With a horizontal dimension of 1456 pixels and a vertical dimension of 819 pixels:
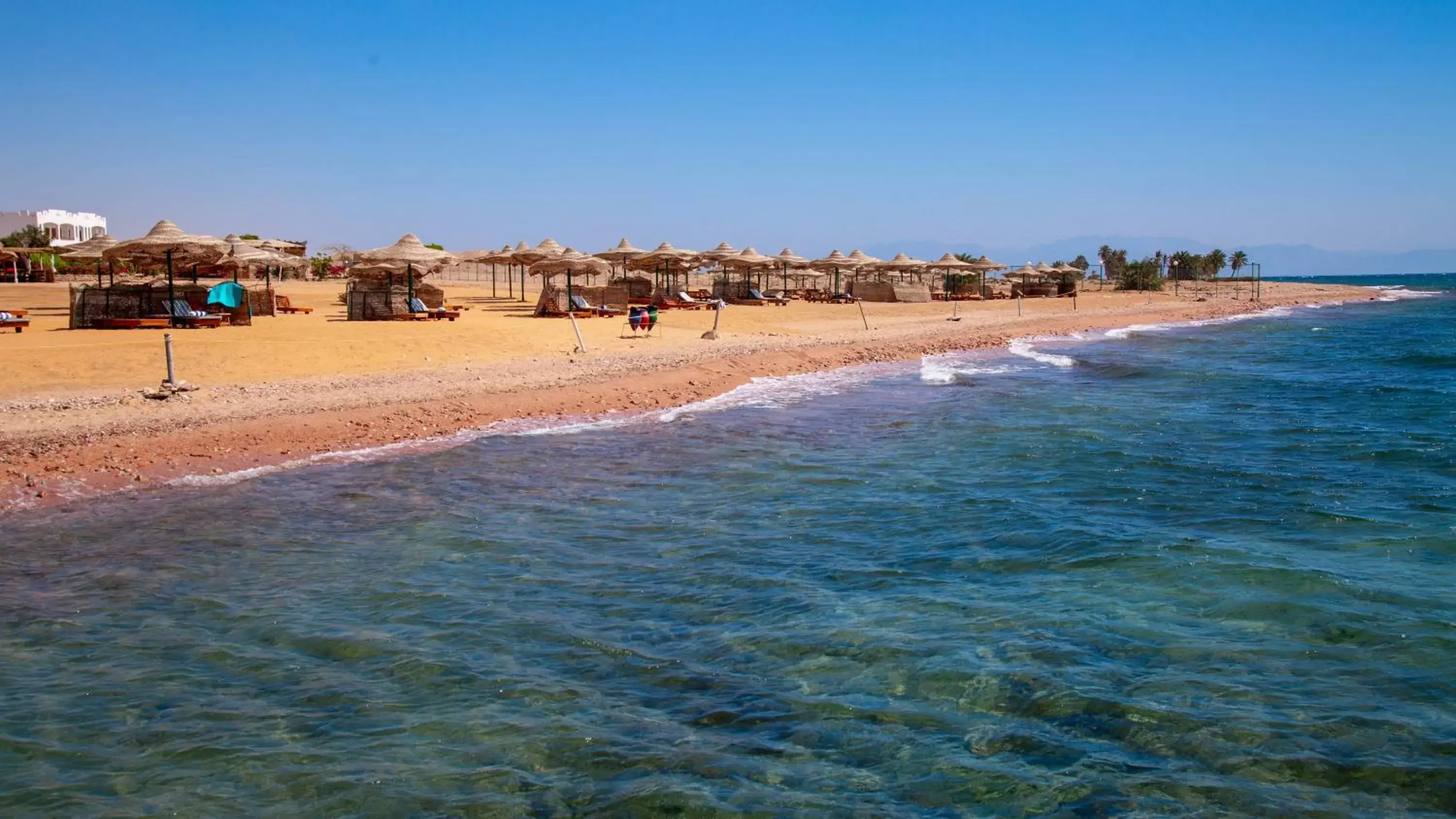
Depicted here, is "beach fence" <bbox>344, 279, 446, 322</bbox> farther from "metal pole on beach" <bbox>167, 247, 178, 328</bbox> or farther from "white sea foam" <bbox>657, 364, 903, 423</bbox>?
"white sea foam" <bbox>657, 364, 903, 423</bbox>

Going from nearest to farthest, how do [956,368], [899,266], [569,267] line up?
1. [956,368]
2. [569,267]
3. [899,266]

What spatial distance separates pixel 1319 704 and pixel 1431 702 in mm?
626

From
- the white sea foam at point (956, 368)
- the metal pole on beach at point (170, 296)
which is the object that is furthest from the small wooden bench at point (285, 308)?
the white sea foam at point (956, 368)

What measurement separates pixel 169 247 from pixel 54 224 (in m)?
62.5

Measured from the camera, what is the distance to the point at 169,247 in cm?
2080

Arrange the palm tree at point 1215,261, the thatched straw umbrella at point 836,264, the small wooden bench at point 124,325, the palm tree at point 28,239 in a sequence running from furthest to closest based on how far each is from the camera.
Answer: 1. the palm tree at point 1215,261
2. the palm tree at point 28,239
3. the thatched straw umbrella at point 836,264
4. the small wooden bench at point 124,325

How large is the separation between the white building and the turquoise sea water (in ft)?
237

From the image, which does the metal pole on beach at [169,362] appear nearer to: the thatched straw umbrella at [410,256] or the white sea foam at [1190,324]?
the thatched straw umbrella at [410,256]

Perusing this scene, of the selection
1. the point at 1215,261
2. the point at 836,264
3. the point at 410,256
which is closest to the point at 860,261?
the point at 836,264

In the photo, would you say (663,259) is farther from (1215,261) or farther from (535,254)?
(1215,261)

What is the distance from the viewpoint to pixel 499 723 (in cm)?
517

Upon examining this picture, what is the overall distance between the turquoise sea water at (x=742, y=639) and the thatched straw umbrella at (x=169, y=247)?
1256 cm

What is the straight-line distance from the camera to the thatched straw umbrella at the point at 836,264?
4416cm

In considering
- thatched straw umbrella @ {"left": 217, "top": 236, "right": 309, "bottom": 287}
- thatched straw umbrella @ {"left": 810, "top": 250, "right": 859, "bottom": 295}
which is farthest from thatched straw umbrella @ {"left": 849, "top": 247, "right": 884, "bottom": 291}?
thatched straw umbrella @ {"left": 217, "top": 236, "right": 309, "bottom": 287}
